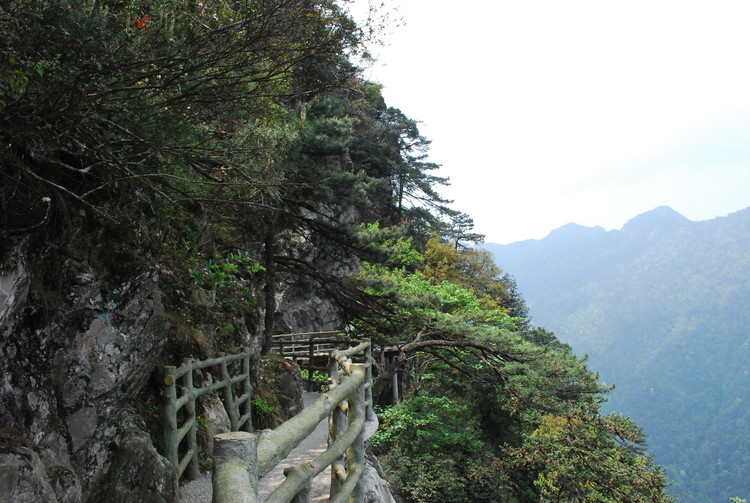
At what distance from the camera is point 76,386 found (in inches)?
132

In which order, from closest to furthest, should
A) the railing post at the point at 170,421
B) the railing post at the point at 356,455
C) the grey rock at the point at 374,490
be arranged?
the railing post at the point at 356,455
the railing post at the point at 170,421
the grey rock at the point at 374,490

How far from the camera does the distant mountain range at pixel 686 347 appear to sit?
8219cm

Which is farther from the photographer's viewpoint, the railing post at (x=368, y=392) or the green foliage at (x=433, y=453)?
the green foliage at (x=433, y=453)

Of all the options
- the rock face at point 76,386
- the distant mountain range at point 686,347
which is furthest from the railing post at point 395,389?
the distant mountain range at point 686,347

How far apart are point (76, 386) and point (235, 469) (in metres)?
2.82

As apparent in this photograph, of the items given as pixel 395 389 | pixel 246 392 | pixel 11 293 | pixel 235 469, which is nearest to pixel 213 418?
pixel 246 392

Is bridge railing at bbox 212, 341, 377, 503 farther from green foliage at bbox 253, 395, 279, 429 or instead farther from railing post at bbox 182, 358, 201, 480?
green foliage at bbox 253, 395, 279, 429

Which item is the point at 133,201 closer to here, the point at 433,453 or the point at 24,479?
the point at 24,479

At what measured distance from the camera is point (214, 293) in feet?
21.8

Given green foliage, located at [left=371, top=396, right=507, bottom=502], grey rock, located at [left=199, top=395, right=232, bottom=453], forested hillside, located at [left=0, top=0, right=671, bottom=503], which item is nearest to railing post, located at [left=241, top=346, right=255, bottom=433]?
grey rock, located at [left=199, top=395, right=232, bottom=453]

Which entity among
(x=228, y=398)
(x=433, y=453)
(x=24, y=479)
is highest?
(x=24, y=479)

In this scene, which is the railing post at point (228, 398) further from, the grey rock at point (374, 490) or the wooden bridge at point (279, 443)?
the grey rock at point (374, 490)

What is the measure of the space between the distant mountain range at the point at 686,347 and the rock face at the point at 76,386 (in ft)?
215

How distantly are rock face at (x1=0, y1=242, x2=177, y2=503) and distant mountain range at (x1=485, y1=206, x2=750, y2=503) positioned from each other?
65461 millimetres
